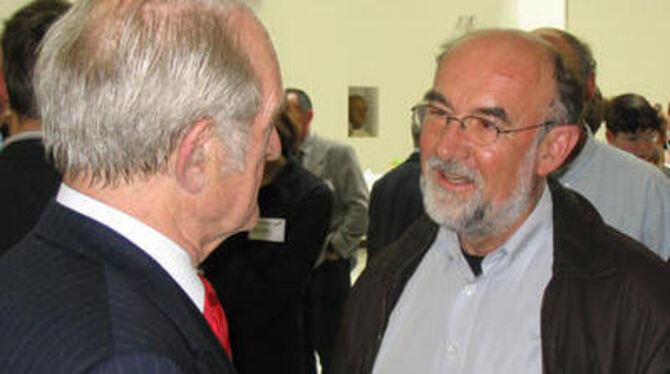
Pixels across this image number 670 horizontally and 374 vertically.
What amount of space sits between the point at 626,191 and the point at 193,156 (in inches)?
82.0

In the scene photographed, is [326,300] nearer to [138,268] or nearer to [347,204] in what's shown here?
[347,204]

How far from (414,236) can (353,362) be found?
0.38 meters

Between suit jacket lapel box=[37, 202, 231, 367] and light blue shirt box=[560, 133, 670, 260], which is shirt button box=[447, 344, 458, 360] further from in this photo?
light blue shirt box=[560, 133, 670, 260]

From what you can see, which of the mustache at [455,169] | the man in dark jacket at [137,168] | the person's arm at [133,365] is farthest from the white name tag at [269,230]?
the person's arm at [133,365]

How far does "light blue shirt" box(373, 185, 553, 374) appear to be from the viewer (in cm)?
159

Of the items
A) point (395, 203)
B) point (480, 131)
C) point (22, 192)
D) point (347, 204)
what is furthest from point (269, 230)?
point (347, 204)

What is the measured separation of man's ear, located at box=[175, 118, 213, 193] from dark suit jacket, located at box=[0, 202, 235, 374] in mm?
128

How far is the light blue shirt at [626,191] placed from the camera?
8.59 feet

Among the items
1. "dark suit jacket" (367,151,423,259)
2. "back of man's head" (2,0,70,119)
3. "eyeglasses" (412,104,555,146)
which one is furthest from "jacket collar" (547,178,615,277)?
"dark suit jacket" (367,151,423,259)

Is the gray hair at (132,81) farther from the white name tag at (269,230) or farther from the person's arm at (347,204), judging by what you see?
the person's arm at (347,204)

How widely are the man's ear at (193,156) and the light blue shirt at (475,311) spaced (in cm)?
89

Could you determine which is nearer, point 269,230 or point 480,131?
point 480,131

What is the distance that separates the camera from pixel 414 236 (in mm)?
1943

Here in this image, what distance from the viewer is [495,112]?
1.76m
